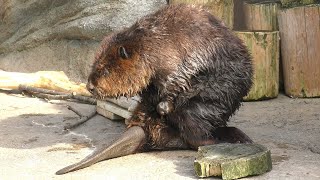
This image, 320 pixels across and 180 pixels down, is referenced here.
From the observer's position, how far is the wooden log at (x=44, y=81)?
8909mm

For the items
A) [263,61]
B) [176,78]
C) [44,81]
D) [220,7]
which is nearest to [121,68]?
[176,78]

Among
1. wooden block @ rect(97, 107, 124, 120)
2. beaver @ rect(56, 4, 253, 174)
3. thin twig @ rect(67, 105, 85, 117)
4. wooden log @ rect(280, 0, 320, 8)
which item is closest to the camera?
beaver @ rect(56, 4, 253, 174)

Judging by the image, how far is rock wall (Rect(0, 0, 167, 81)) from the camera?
8875 mm

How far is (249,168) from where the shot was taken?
17.3ft

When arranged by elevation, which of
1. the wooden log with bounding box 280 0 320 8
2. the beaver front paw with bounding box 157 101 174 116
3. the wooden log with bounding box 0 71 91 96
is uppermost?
the wooden log with bounding box 280 0 320 8

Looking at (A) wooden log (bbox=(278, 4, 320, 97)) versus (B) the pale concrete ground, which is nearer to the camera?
(B) the pale concrete ground

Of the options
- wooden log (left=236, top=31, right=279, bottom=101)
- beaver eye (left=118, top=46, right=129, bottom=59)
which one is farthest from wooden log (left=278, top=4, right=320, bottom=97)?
beaver eye (left=118, top=46, right=129, bottom=59)

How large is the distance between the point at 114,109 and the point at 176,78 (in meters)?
1.61

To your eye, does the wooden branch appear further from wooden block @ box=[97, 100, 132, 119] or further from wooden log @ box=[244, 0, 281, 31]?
wooden log @ box=[244, 0, 281, 31]

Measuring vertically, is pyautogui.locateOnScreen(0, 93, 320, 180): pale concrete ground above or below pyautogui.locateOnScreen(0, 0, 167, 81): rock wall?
below

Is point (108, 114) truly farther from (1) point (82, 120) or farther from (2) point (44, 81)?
(2) point (44, 81)

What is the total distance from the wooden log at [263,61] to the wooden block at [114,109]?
6.13 feet

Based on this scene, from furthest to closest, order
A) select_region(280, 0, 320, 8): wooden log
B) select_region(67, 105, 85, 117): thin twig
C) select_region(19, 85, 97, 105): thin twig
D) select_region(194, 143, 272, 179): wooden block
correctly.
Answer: select_region(280, 0, 320, 8): wooden log < select_region(19, 85, 97, 105): thin twig < select_region(67, 105, 85, 117): thin twig < select_region(194, 143, 272, 179): wooden block

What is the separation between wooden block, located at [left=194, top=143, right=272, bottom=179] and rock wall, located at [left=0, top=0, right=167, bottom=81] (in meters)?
3.72
